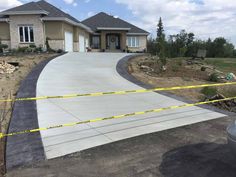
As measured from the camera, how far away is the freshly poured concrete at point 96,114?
592cm

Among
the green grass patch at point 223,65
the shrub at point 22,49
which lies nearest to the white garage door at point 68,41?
the shrub at point 22,49

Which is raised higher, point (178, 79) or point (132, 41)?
point (132, 41)

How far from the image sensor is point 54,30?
28.6 meters

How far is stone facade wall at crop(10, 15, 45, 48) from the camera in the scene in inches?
1118

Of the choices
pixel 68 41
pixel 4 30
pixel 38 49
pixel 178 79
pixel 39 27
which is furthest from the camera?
pixel 68 41

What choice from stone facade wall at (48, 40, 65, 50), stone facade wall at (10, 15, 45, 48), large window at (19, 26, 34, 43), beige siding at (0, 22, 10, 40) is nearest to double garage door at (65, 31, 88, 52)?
stone facade wall at (48, 40, 65, 50)

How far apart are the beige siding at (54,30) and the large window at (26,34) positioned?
169cm

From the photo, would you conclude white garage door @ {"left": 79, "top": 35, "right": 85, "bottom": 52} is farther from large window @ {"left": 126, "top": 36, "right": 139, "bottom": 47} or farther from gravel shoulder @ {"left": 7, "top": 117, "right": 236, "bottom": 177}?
gravel shoulder @ {"left": 7, "top": 117, "right": 236, "bottom": 177}

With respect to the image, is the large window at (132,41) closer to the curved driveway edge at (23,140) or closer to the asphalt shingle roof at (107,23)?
the asphalt shingle roof at (107,23)

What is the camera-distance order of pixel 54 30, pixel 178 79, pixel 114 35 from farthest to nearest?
1. pixel 114 35
2. pixel 54 30
3. pixel 178 79

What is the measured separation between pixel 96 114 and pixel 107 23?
3493 centimetres

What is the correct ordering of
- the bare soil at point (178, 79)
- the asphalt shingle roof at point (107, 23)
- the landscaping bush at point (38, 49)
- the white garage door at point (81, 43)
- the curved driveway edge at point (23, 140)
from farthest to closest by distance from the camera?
the asphalt shingle roof at point (107, 23) < the white garage door at point (81, 43) < the landscaping bush at point (38, 49) < the bare soil at point (178, 79) < the curved driveway edge at point (23, 140)

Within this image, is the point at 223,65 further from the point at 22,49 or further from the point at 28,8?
the point at 28,8

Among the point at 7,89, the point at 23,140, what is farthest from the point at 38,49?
the point at 23,140
